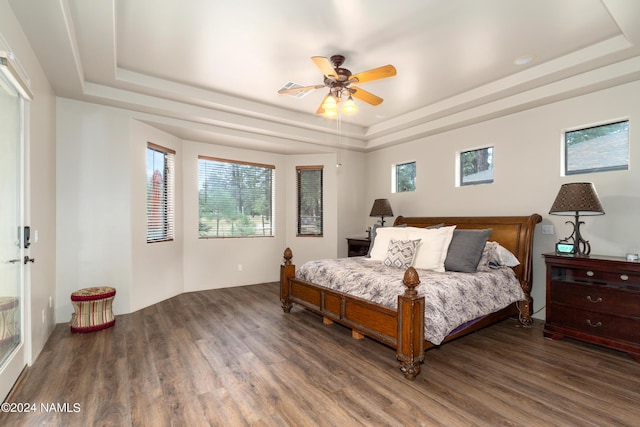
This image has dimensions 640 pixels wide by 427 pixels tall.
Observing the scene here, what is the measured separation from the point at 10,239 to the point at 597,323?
5031mm

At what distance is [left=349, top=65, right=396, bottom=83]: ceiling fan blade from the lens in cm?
274

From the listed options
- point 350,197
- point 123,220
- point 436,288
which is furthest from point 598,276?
point 123,220

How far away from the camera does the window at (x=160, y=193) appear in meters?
4.50

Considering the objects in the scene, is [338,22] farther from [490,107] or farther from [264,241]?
[264,241]

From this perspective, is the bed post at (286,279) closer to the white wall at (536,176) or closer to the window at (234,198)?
the window at (234,198)

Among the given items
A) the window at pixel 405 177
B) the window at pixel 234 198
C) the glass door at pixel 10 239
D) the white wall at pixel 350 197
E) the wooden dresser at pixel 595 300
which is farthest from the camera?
the white wall at pixel 350 197

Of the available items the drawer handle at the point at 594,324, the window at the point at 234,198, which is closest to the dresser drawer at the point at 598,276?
the drawer handle at the point at 594,324

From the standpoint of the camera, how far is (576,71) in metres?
3.26

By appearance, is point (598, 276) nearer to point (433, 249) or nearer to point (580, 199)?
point (580, 199)

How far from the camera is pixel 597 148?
3.50 metres

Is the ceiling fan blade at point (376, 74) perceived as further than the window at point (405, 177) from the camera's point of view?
No

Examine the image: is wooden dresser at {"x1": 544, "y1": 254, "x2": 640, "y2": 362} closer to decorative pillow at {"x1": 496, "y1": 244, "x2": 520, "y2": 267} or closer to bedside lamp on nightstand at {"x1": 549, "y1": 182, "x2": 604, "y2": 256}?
bedside lamp on nightstand at {"x1": 549, "y1": 182, "x2": 604, "y2": 256}

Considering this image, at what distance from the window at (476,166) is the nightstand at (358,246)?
6.02 ft

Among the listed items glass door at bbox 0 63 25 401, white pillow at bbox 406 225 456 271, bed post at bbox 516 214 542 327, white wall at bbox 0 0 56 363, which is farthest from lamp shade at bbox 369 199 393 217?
glass door at bbox 0 63 25 401
